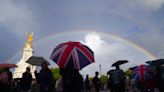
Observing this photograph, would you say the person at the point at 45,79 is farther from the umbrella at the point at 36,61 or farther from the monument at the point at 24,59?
the monument at the point at 24,59

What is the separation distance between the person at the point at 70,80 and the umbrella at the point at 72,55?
19cm

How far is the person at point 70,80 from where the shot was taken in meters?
8.95

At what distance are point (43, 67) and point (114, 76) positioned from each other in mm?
3274

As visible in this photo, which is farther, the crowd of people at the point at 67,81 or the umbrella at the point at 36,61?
the umbrella at the point at 36,61

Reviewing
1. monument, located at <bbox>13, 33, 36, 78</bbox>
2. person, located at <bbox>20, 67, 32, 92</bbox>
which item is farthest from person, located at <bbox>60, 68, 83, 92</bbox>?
monument, located at <bbox>13, 33, 36, 78</bbox>

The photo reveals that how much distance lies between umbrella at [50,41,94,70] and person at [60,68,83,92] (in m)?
0.19

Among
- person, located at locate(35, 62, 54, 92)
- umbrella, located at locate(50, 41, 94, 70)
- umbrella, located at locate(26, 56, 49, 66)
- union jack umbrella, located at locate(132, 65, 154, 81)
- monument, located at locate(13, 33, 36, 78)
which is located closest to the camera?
umbrella, located at locate(50, 41, 94, 70)

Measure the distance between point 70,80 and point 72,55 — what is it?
0.65 m

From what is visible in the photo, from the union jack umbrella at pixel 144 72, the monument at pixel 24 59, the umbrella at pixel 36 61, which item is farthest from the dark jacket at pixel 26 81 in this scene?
the monument at pixel 24 59

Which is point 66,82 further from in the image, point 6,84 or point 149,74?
point 149,74

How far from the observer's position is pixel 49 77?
39.7ft

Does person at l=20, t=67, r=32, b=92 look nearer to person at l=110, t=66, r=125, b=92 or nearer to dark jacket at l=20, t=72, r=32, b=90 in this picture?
dark jacket at l=20, t=72, r=32, b=90

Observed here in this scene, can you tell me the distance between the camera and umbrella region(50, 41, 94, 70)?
8.90m

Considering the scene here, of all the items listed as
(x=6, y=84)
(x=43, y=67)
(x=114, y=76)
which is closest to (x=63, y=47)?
(x=6, y=84)
